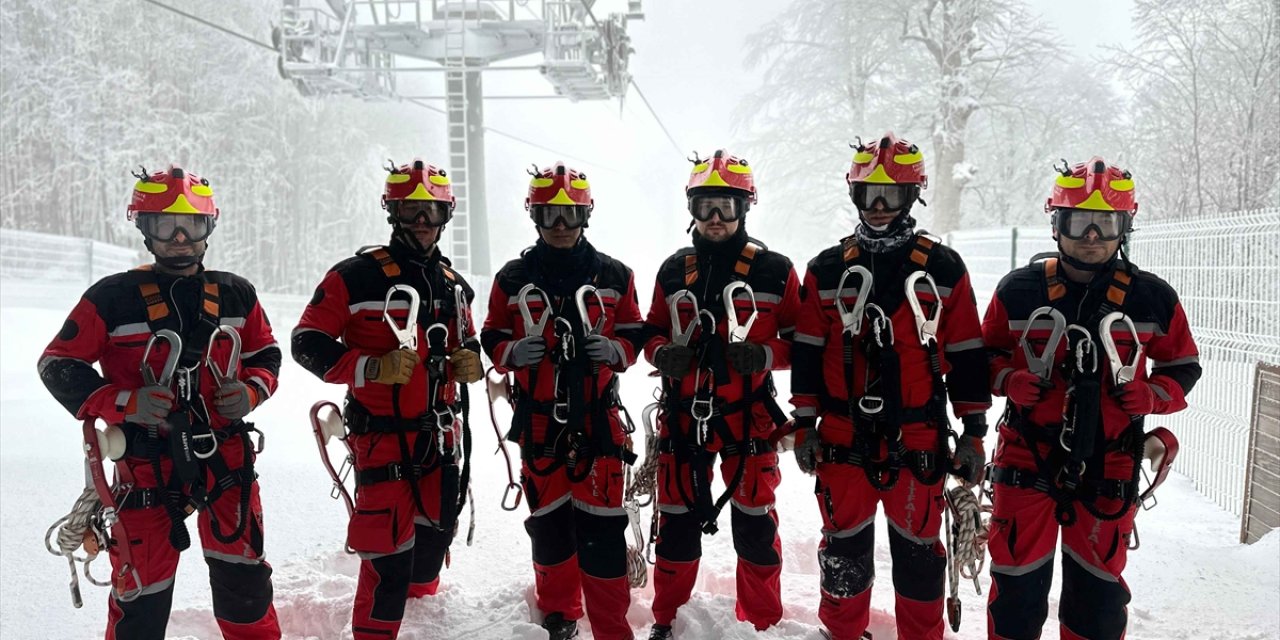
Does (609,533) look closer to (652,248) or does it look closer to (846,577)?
(846,577)

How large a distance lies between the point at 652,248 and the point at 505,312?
4302 centimetres

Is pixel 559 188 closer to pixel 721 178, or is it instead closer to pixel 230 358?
pixel 721 178

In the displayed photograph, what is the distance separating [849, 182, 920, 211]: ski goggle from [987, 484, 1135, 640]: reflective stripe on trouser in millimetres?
1322

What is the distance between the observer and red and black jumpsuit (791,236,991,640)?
3.56 meters

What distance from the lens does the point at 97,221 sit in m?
25.8

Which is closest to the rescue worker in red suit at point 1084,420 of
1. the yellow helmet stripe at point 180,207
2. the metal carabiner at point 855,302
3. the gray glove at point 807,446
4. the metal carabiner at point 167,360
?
the metal carabiner at point 855,302

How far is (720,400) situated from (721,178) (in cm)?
109

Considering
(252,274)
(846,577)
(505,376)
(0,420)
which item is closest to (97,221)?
(252,274)

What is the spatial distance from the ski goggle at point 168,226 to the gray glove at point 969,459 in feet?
11.6

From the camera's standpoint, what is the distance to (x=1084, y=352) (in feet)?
10.8

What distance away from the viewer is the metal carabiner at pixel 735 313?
376cm

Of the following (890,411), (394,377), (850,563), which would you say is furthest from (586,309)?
(850,563)

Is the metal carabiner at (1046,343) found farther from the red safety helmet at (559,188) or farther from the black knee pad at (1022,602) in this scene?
the red safety helmet at (559,188)

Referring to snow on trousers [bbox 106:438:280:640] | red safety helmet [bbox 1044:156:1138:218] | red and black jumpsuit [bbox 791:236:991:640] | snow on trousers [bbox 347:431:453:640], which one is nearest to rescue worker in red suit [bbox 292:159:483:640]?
snow on trousers [bbox 347:431:453:640]
